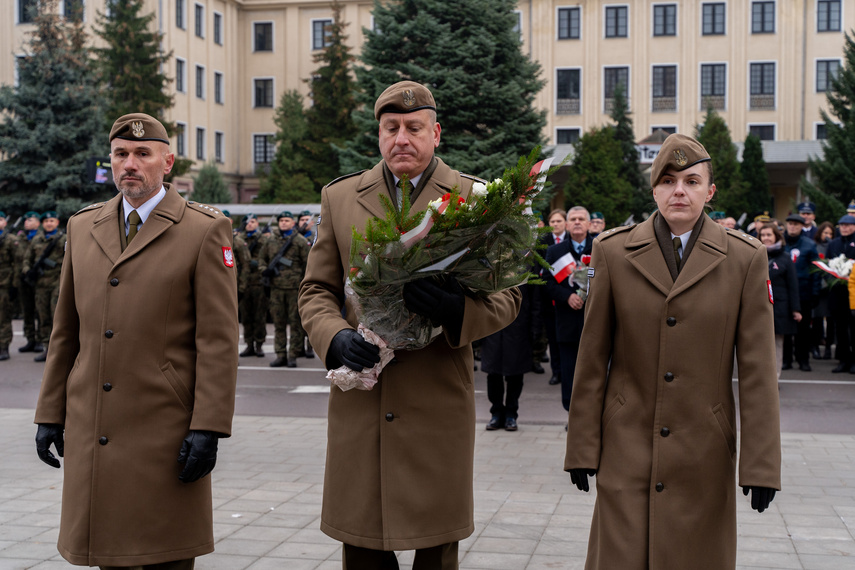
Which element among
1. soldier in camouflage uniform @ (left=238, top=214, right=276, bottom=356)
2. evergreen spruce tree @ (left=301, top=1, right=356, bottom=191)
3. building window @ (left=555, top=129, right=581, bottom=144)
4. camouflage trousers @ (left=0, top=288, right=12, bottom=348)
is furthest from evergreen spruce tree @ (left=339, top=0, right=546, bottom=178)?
building window @ (left=555, top=129, right=581, bottom=144)

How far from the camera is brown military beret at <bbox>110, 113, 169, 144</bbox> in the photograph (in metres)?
3.89

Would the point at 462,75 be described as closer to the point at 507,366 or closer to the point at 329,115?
the point at 507,366

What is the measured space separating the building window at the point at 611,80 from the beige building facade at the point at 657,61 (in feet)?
0.18

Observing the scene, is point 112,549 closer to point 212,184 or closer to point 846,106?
point 846,106

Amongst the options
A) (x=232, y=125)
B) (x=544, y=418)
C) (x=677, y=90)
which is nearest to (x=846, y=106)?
(x=677, y=90)

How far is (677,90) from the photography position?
5312 centimetres

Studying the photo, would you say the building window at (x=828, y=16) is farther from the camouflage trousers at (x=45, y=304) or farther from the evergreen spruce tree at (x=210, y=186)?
the camouflage trousers at (x=45, y=304)

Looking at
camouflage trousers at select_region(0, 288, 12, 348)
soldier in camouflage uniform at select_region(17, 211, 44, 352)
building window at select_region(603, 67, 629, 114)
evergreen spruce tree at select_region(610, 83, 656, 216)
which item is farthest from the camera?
building window at select_region(603, 67, 629, 114)

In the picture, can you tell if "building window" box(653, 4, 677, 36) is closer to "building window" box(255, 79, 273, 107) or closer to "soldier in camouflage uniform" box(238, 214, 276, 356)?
"building window" box(255, 79, 273, 107)

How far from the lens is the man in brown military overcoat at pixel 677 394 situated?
361 cm

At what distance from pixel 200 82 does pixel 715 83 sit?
94.4 ft

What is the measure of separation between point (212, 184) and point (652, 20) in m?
25.5

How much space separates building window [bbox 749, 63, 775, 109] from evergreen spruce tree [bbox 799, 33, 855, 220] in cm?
1631

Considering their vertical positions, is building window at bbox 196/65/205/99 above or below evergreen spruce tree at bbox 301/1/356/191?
above
